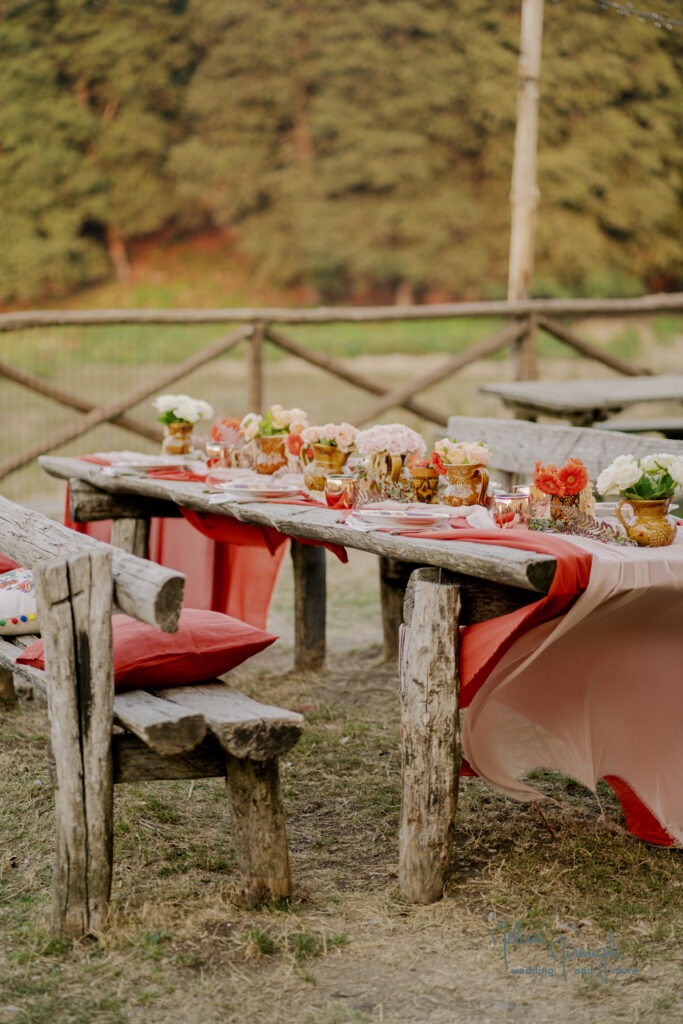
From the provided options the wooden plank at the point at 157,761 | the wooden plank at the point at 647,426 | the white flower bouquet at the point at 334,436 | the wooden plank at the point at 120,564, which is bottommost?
the wooden plank at the point at 157,761

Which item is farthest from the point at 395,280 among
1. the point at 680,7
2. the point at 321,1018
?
the point at 321,1018

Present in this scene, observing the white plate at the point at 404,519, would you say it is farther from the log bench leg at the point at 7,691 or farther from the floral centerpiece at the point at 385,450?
the log bench leg at the point at 7,691

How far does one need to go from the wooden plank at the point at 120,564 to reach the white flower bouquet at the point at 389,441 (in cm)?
84

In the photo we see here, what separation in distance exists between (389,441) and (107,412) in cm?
407

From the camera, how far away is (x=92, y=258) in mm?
21297

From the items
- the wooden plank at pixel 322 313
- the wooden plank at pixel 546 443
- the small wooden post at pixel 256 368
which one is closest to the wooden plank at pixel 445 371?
the wooden plank at pixel 322 313

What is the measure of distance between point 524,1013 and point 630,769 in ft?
2.87

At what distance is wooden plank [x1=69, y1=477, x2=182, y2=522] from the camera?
13.4 feet

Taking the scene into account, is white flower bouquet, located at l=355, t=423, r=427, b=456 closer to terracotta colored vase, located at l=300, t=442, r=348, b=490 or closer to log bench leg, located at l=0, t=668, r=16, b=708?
terracotta colored vase, located at l=300, t=442, r=348, b=490

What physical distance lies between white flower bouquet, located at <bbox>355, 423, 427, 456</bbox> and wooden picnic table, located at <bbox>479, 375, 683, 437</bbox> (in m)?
2.23

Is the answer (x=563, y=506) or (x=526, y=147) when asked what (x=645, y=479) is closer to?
(x=563, y=506)

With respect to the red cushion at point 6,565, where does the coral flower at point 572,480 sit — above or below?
above

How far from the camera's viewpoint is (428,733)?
256 cm

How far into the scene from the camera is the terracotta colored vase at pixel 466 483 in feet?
9.84
